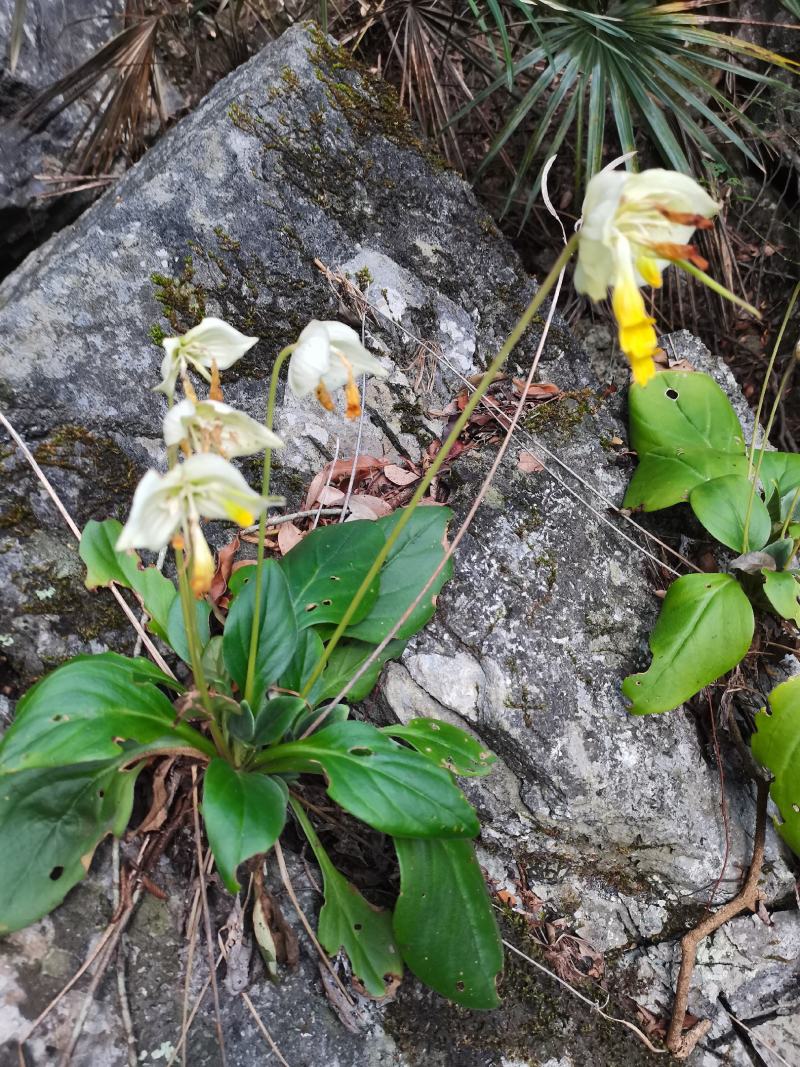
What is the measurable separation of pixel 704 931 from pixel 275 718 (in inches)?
56.4

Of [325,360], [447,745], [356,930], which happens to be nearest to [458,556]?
[447,745]

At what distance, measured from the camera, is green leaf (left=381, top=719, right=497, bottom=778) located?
1.86 m

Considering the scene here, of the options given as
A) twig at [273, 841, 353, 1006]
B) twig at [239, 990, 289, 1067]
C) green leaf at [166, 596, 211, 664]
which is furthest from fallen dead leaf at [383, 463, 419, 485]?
twig at [239, 990, 289, 1067]

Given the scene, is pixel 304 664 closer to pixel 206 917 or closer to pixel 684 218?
pixel 206 917

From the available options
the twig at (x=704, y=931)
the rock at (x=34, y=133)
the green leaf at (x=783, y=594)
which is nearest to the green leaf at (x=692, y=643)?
the green leaf at (x=783, y=594)

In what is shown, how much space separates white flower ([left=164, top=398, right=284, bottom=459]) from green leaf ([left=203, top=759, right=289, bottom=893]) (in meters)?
0.71

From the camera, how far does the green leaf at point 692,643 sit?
6.92ft

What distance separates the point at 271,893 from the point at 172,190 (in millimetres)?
2141

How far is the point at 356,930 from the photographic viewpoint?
1809 mm

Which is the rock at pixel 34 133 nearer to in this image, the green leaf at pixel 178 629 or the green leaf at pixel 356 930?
the green leaf at pixel 178 629

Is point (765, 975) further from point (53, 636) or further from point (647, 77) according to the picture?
point (647, 77)

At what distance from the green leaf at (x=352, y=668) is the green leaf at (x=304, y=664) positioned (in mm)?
44

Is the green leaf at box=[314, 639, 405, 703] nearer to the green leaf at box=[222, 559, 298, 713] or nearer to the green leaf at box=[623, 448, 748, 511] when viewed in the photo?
the green leaf at box=[222, 559, 298, 713]

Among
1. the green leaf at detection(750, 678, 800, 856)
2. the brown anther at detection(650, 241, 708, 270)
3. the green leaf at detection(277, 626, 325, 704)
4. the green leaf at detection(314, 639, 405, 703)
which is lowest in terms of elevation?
the green leaf at detection(750, 678, 800, 856)
